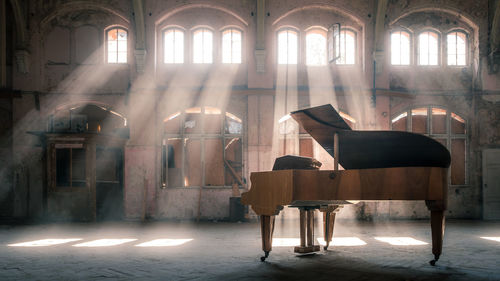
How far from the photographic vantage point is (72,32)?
38.6 ft

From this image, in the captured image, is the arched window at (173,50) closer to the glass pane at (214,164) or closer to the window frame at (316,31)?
the glass pane at (214,164)

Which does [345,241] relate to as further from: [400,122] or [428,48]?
[428,48]

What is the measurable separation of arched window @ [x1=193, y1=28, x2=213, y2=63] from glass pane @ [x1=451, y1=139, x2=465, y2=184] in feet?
24.3

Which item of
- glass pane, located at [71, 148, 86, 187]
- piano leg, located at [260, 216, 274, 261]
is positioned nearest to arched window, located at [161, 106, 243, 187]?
glass pane, located at [71, 148, 86, 187]

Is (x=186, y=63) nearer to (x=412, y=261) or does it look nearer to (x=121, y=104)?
(x=121, y=104)

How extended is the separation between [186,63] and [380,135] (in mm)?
8395

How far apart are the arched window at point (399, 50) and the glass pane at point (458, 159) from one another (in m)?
2.72

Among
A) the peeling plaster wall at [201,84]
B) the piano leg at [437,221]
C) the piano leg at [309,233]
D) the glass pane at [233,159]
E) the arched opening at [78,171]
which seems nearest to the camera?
the piano leg at [437,221]

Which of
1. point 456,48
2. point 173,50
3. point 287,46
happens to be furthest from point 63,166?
point 456,48

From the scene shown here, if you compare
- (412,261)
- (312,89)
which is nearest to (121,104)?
(312,89)

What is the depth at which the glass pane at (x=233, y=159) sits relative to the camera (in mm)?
11609

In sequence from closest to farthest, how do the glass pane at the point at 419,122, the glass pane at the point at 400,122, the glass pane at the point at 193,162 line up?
the glass pane at the point at 400,122
the glass pane at the point at 193,162
the glass pane at the point at 419,122

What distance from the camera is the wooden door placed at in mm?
11695

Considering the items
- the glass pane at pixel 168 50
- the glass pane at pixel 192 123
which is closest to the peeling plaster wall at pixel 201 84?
the glass pane at pixel 168 50
